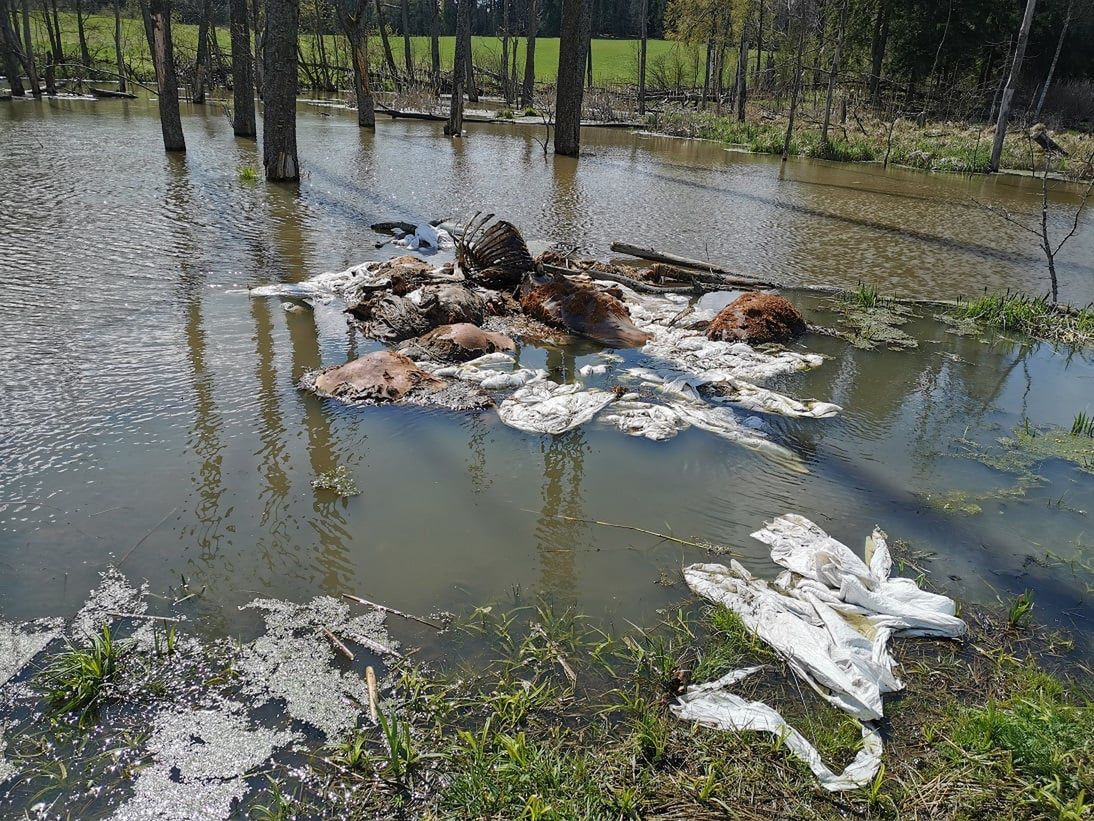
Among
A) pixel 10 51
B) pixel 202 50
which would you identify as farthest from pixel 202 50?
pixel 10 51

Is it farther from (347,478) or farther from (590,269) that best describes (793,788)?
(590,269)

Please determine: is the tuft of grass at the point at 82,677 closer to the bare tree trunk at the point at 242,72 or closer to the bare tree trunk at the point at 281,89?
the bare tree trunk at the point at 281,89

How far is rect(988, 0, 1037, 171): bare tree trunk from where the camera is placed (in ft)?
54.6

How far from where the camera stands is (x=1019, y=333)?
7.20m

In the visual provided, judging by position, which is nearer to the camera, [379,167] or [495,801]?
[495,801]

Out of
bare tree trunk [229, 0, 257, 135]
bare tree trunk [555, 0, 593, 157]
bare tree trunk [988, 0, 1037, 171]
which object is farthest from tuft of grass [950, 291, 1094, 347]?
bare tree trunk [229, 0, 257, 135]

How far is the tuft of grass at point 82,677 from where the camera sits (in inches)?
97.4

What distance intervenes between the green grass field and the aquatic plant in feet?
127

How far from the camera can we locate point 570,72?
17234mm

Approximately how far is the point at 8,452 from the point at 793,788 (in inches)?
168

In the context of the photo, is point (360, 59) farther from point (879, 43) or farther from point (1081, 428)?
point (879, 43)

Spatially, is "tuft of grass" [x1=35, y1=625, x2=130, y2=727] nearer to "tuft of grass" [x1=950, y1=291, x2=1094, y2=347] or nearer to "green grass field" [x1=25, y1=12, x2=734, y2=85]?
"tuft of grass" [x1=950, y1=291, x2=1094, y2=347]

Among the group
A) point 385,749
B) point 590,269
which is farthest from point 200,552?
point 590,269

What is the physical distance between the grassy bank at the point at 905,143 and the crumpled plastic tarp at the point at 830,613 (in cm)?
2008
